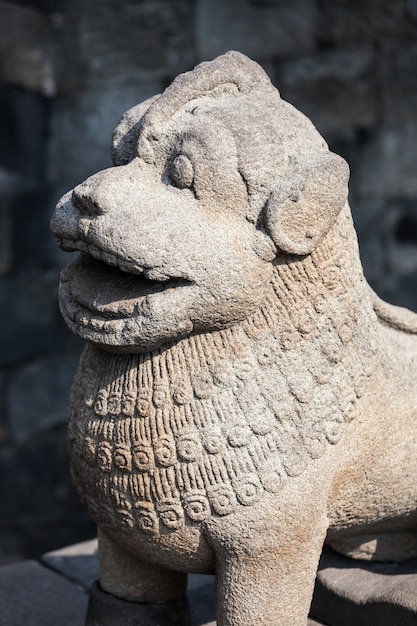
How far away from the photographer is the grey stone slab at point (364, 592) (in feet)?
6.55

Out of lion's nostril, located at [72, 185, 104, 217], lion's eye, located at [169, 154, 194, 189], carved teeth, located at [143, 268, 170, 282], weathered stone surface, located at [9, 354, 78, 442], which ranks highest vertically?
lion's eye, located at [169, 154, 194, 189]

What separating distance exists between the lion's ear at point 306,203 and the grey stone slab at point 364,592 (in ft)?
2.59

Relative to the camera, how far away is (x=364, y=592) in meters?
2.06

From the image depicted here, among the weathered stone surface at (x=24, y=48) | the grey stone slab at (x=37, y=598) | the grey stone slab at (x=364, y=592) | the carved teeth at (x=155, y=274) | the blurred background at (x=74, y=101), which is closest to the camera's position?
the carved teeth at (x=155, y=274)

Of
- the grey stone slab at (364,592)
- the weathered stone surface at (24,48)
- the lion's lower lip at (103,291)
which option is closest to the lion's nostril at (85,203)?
the lion's lower lip at (103,291)

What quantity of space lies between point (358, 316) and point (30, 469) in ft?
7.52

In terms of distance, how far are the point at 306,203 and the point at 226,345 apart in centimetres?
26

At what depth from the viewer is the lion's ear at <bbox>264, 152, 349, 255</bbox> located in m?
1.58

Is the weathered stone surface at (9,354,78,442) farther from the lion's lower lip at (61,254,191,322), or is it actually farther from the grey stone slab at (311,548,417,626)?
the lion's lower lip at (61,254,191,322)

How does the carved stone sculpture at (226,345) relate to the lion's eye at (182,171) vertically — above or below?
below

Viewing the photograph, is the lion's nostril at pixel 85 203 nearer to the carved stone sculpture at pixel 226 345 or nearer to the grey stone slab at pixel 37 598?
the carved stone sculpture at pixel 226 345

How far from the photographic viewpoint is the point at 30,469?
12.3 ft

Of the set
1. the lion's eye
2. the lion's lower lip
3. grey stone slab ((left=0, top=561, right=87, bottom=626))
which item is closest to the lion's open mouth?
the lion's lower lip

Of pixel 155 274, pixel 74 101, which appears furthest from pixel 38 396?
pixel 155 274
